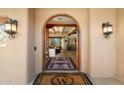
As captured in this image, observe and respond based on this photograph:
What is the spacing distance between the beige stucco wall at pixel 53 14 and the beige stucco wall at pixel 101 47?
0.56m

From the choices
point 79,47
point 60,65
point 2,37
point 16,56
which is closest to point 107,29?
point 79,47

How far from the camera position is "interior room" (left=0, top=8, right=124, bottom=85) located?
14.4 feet

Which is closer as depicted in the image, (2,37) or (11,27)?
(11,27)

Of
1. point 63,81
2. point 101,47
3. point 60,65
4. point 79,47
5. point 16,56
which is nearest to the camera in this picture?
point 16,56

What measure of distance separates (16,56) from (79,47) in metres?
2.60

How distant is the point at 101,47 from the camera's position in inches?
217

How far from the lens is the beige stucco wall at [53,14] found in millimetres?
5988

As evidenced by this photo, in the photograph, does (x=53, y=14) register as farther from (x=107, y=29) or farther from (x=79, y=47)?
(x=107, y=29)

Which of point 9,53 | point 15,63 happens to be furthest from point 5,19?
point 15,63

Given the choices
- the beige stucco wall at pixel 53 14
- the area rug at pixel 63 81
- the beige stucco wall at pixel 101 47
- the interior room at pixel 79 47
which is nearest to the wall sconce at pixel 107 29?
the interior room at pixel 79 47

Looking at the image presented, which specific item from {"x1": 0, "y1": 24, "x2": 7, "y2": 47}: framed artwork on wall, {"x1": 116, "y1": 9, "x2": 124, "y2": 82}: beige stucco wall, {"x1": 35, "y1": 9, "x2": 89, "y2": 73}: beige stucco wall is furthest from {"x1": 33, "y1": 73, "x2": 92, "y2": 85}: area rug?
{"x1": 0, "y1": 24, "x2": 7, "y2": 47}: framed artwork on wall

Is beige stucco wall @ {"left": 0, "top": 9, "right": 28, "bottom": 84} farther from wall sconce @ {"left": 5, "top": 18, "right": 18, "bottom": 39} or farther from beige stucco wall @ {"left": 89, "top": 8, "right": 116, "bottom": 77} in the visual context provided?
beige stucco wall @ {"left": 89, "top": 8, "right": 116, "bottom": 77}

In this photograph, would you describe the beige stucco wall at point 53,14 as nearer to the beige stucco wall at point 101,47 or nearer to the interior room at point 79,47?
the interior room at point 79,47

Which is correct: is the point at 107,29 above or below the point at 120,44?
above
